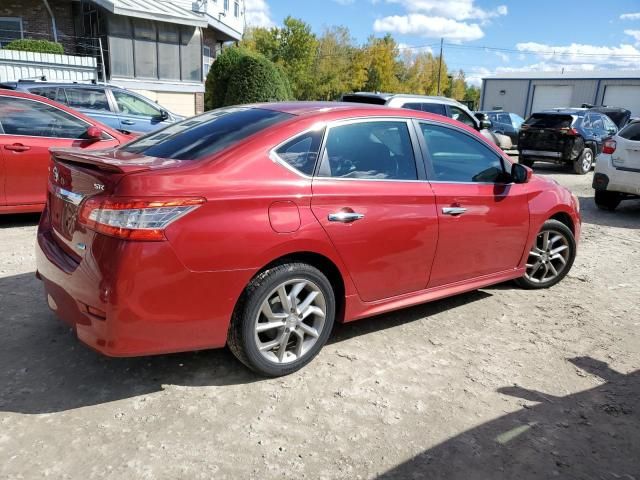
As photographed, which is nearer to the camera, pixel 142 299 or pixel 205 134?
pixel 142 299

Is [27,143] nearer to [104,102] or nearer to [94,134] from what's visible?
[94,134]

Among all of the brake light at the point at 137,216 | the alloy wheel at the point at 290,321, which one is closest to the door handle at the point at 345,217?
the alloy wheel at the point at 290,321

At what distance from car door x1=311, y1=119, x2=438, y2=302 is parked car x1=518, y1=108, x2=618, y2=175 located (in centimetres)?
1198

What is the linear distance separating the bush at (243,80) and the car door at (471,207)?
16.8m

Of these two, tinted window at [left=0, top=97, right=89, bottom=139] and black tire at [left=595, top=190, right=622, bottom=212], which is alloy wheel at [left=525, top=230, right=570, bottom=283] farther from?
tinted window at [left=0, top=97, right=89, bottom=139]

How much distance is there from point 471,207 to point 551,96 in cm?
5228

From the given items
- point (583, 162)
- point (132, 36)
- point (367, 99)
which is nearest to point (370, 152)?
point (367, 99)

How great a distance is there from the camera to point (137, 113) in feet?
32.5

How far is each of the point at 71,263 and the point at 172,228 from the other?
70 cm

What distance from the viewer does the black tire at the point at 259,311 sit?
306 centimetres

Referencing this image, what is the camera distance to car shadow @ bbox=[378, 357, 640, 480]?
2.62 meters

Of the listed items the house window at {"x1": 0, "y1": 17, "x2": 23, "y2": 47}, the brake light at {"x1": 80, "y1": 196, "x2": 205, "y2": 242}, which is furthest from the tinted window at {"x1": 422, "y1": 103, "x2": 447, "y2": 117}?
the house window at {"x1": 0, "y1": 17, "x2": 23, "y2": 47}

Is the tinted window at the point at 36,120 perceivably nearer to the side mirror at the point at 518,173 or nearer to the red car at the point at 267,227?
the red car at the point at 267,227

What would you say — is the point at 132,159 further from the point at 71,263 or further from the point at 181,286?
the point at 181,286
